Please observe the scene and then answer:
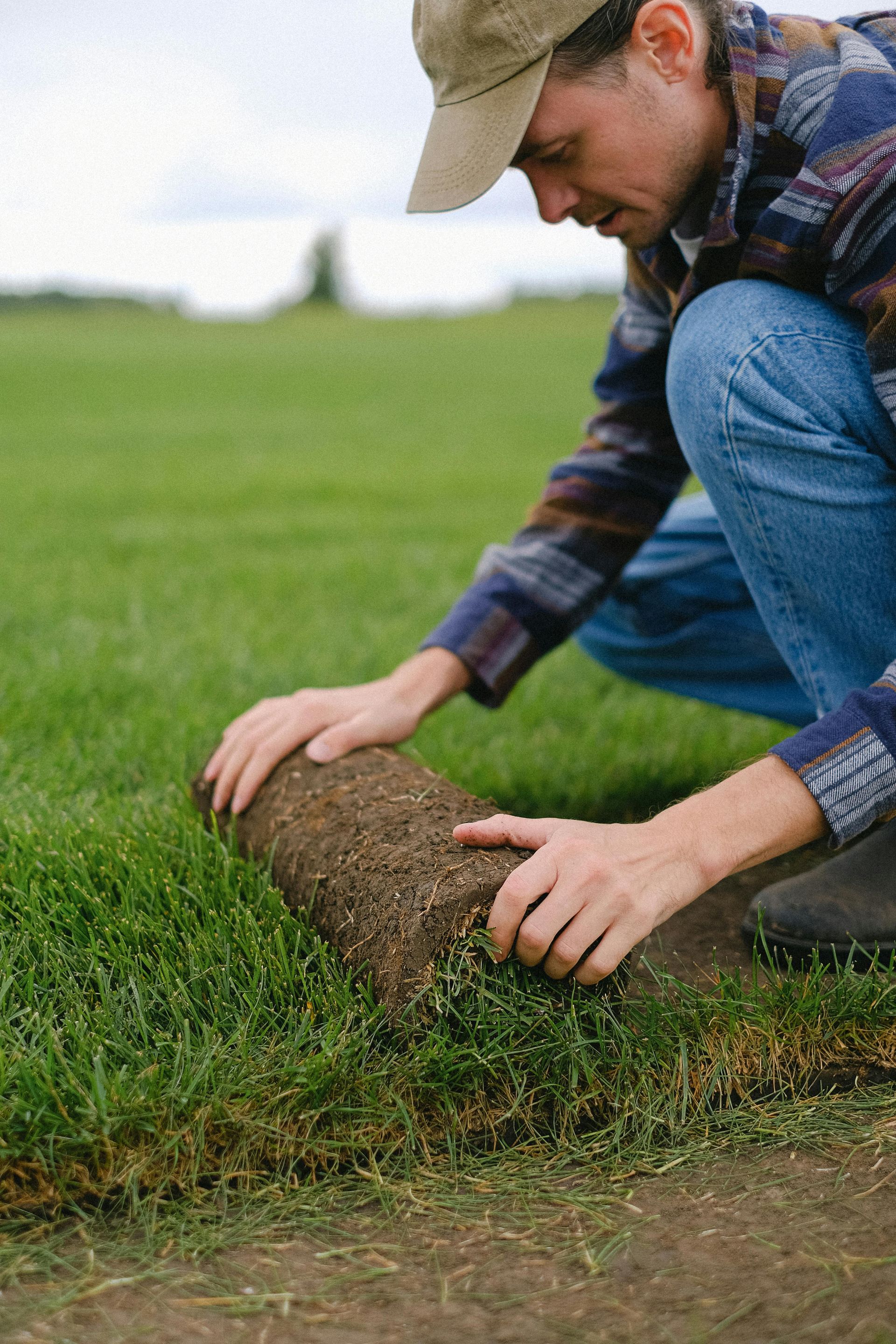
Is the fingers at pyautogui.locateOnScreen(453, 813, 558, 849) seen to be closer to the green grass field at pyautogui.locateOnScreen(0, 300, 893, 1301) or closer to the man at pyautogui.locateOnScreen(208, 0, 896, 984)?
the man at pyautogui.locateOnScreen(208, 0, 896, 984)

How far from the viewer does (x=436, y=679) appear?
248 centimetres

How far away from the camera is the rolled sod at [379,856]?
166 cm

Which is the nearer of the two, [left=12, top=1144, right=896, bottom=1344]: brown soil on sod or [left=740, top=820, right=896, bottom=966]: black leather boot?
[left=12, top=1144, right=896, bottom=1344]: brown soil on sod

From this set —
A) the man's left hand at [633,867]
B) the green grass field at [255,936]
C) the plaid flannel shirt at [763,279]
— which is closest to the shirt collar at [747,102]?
the plaid flannel shirt at [763,279]

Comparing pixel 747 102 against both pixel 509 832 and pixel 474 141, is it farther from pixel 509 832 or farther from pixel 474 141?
pixel 509 832

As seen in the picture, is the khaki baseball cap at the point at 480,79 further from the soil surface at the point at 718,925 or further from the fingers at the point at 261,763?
the soil surface at the point at 718,925

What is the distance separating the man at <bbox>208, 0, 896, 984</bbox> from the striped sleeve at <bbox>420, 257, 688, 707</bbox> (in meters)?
0.28

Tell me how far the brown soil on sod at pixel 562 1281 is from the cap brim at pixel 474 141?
5.36 ft

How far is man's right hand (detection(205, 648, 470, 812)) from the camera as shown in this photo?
2.24m

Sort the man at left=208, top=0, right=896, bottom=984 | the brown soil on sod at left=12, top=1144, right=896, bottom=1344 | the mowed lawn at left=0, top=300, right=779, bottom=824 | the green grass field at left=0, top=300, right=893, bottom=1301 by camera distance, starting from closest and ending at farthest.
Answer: the brown soil on sod at left=12, top=1144, right=896, bottom=1344, the green grass field at left=0, top=300, right=893, bottom=1301, the man at left=208, top=0, right=896, bottom=984, the mowed lawn at left=0, top=300, right=779, bottom=824

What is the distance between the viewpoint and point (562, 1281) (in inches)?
53.1

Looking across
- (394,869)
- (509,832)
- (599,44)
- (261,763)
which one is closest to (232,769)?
(261,763)

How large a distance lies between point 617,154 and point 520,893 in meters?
1.30

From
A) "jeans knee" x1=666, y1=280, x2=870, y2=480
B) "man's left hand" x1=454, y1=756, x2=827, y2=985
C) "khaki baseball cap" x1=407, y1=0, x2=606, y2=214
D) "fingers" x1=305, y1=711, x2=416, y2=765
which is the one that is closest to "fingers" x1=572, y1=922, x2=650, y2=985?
"man's left hand" x1=454, y1=756, x2=827, y2=985
